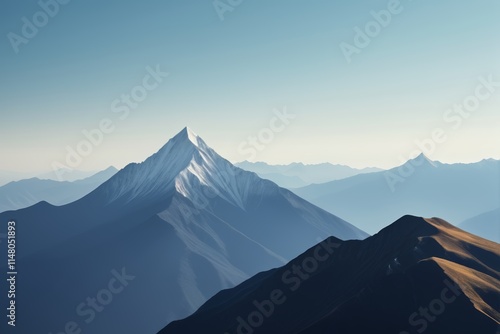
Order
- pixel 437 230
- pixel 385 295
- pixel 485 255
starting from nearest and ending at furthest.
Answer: pixel 385 295
pixel 485 255
pixel 437 230

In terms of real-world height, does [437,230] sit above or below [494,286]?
above

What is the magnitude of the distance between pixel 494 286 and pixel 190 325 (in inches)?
4139

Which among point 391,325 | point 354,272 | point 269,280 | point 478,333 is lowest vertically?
A: point 478,333

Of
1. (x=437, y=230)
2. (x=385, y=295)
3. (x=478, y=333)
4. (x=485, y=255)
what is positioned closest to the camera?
(x=478, y=333)

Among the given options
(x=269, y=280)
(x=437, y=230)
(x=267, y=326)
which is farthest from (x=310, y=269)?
(x=437, y=230)

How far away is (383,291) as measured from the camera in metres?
138

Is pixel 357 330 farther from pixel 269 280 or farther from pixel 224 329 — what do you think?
pixel 269 280

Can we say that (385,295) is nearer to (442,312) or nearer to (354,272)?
(442,312)

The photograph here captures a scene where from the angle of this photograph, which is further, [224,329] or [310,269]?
[310,269]

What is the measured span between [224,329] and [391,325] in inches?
2610

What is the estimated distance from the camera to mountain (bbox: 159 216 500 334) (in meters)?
126

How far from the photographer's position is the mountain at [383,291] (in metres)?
126

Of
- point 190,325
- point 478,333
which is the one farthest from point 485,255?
point 190,325

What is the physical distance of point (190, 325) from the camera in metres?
191
